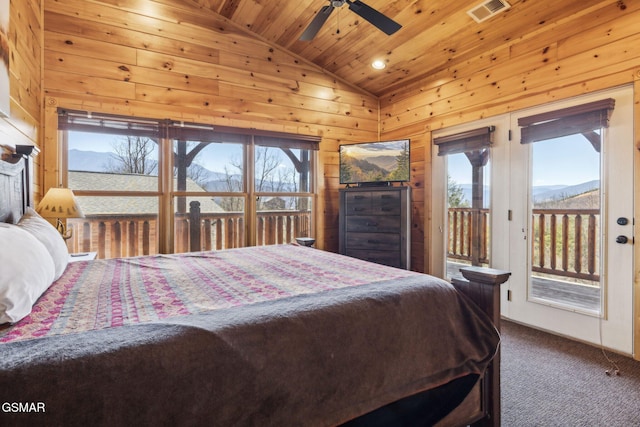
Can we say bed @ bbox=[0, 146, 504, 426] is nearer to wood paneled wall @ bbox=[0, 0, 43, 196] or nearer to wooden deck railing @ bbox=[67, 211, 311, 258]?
wood paneled wall @ bbox=[0, 0, 43, 196]

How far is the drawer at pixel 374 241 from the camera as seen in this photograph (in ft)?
13.0

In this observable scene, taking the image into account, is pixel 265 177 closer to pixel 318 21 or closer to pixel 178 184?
pixel 178 184

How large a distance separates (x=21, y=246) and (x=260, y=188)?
9.87 ft

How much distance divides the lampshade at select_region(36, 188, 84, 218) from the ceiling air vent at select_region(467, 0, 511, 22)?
389 centimetres

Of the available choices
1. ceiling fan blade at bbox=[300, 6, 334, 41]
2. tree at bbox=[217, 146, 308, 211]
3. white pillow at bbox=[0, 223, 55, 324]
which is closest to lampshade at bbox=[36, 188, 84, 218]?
white pillow at bbox=[0, 223, 55, 324]

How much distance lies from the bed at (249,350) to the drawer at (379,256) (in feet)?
7.14

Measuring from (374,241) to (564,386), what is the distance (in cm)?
229

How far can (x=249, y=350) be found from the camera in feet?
3.17

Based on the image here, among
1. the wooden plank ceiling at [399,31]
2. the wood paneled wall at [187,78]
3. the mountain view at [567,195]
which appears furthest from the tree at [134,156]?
the mountain view at [567,195]

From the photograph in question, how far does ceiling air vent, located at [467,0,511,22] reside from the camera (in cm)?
290

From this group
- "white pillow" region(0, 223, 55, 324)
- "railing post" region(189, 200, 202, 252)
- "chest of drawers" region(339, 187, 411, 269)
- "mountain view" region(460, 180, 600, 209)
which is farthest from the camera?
"chest of drawers" region(339, 187, 411, 269)

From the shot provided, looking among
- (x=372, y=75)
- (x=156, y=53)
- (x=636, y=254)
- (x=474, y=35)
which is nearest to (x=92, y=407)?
(x=636, y=254)

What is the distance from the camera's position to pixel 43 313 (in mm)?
1126

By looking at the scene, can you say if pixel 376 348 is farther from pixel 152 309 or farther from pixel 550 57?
pixel 550 57
